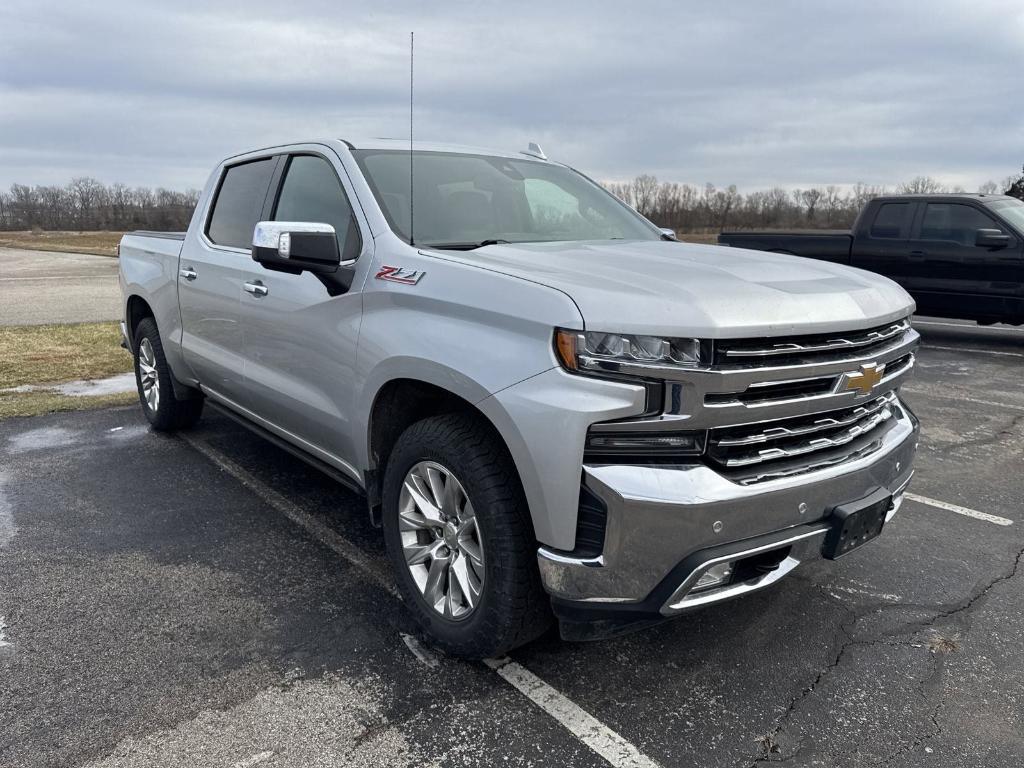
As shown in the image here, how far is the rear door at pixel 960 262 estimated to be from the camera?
32.1 ft

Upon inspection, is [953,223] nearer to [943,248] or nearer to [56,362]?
[943,248]

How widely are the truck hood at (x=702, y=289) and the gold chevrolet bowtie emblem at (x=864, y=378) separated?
15 centimetres

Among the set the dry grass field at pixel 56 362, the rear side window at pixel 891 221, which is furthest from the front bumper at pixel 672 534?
the rear side window at pixel 891 221

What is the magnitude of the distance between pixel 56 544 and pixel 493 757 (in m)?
2.69

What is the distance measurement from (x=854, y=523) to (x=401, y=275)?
181cm

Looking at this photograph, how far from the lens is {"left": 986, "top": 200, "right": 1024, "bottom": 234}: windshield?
9852 mm

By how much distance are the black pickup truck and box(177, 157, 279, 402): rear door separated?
8493mm

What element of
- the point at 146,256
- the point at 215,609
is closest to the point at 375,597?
the point at 215,609

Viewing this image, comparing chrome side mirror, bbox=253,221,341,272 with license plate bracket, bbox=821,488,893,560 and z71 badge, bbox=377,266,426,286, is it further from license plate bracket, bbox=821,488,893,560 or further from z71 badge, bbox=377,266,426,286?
license plate bracket, bbox=821,488,893,560

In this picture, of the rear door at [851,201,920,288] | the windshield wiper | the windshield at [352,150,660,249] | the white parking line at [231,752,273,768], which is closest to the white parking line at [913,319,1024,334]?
the rear door at [851,201,920,288]

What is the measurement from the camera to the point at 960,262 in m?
10.1

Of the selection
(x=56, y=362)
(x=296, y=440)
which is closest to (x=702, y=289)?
(x=296, y=440)

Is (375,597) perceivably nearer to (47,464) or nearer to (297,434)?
(297,434)

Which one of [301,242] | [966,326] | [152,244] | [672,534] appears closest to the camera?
[672,534]
